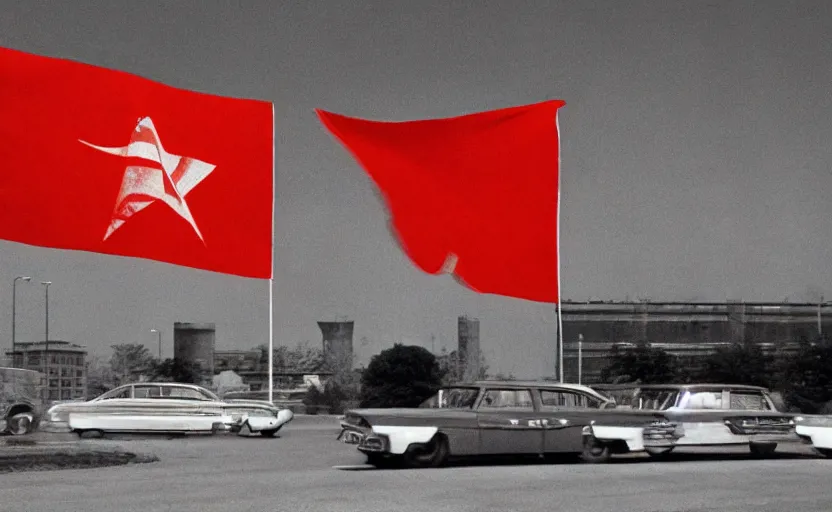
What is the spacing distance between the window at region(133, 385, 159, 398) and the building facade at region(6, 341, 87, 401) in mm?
57511

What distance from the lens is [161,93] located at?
78.6ft

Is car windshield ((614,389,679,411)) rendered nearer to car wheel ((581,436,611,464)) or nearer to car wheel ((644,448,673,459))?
car wheel ((644,448,673,459))

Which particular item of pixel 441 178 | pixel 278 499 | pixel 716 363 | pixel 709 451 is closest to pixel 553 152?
pixel 441 178

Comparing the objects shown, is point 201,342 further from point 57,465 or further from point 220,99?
point 57,465

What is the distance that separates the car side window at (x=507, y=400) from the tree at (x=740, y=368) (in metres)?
37.5

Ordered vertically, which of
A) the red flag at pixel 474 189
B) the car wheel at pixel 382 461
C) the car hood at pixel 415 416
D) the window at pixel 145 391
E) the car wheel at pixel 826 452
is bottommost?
the car wheel at pixel 826 452

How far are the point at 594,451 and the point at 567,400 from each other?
923 mm

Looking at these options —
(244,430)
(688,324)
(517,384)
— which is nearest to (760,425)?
(517,384)

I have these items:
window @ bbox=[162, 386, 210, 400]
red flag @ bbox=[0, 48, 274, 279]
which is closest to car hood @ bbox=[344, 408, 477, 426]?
red flag @ bbox=[0, 48, 274, 279]

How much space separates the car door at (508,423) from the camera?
707 inches

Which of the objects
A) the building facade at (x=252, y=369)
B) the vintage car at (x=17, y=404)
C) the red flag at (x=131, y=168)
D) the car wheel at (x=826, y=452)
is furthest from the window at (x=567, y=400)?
the building facade at (x=252, y=369)

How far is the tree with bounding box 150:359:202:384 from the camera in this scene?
224ft

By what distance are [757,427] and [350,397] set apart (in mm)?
30702

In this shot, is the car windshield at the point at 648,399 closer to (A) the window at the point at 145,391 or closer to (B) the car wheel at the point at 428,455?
(B) the car wheel at the point at 428,455
